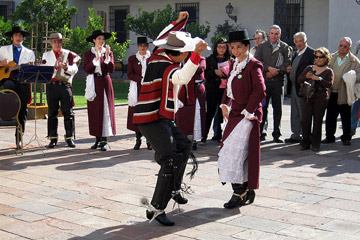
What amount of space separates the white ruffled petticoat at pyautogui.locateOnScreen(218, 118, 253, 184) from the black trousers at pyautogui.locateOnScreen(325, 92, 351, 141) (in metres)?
4.86

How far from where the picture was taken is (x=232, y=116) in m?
6.57

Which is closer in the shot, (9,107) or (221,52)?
(9,107)

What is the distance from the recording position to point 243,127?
253 inches

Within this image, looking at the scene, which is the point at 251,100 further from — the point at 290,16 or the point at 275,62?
the point at 290,16

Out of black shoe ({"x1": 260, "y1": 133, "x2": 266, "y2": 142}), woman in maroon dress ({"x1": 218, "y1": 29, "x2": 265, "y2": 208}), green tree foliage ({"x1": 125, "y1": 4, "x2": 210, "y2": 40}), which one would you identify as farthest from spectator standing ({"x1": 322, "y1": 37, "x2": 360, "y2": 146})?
green tree foliage ({"x1": 125, "y1": 4, "x2": 210, "y2": 40})

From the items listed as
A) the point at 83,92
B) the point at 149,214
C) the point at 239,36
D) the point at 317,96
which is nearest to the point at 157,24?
the point at 83,92

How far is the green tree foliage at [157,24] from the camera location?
23797 mm

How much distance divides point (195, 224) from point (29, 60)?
18.1ft

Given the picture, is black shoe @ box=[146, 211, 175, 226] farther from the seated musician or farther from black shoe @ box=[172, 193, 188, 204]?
the seated musician

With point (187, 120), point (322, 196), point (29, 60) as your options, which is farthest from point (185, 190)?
point (29, 60)

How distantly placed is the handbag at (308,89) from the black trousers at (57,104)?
3860 millimetres

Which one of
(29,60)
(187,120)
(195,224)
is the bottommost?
(195,224)

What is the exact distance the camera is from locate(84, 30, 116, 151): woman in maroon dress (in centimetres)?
989

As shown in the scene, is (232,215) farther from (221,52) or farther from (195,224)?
(221,52)
